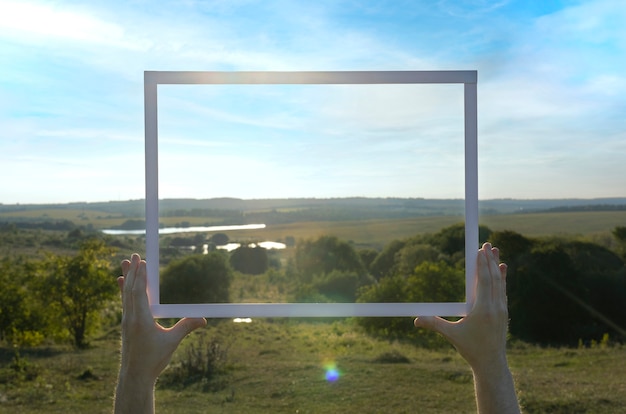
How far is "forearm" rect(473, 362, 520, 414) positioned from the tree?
13.0 m

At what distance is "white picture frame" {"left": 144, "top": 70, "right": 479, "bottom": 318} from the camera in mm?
1692

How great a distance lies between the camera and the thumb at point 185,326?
4.86 feet

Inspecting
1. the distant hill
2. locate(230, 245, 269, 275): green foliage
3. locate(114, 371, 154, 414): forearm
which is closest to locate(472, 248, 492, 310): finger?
the distant hill

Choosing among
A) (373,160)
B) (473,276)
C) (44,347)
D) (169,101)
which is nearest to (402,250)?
(44,347)

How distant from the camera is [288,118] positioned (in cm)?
363

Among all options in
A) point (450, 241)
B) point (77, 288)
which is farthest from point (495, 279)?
point (77, 288)

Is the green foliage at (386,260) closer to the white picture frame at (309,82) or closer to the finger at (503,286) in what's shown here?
the white picture frame at (309,82)

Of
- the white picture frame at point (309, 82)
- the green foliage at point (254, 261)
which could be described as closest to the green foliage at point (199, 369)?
the green foliage at point (254, 261)

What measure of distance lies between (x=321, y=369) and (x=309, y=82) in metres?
9.59

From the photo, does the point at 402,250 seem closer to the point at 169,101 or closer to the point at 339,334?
the point at 339,334

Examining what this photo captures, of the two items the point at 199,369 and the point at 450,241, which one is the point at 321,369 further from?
the point at 450,241

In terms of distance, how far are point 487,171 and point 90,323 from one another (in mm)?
10260

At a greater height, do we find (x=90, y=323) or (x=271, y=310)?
(x=271, y=310)

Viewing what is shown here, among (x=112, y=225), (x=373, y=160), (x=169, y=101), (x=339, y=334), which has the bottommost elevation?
(x=339, y=334)
